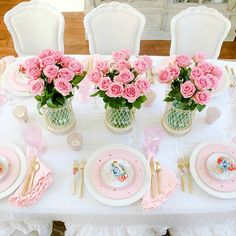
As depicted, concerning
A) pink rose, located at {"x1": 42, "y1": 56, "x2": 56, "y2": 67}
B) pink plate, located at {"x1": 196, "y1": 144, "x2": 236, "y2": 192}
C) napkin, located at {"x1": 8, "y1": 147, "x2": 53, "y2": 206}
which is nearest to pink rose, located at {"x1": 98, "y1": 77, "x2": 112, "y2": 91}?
pink rose, located at {"x1": 42, "y1": 56, "x2": 56, "y2": 67}

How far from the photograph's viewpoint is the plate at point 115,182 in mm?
1377

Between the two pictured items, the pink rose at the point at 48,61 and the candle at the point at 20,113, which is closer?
the pink rose at the point at 48,61

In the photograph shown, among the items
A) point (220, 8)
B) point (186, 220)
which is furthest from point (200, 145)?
point (220, 8)

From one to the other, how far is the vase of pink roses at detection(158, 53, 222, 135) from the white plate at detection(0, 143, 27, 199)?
2.44 ft

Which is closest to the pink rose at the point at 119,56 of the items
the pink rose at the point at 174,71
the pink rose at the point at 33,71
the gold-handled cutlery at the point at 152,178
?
the pink rose at the point at 174,71

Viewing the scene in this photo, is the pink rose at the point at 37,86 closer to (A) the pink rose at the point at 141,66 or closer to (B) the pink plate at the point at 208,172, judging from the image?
(A) the pink rose at the point at 141,66

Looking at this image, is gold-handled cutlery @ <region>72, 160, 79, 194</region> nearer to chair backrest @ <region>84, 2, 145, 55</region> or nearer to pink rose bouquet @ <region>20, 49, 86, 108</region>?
pink rose bouquet @ <region>20, 49, 86, 108</region>

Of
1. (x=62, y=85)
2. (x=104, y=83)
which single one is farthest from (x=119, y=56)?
(x=62, y=85)

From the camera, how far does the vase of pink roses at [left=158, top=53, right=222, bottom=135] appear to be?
1.34 metres

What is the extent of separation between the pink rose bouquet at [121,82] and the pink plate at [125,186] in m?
0.26

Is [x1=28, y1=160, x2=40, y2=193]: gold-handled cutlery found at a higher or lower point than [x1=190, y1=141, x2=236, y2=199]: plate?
lower

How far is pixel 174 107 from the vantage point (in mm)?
1507

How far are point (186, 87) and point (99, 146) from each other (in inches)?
21.0

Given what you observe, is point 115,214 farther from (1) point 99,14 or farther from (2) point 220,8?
(2) point 220,8
